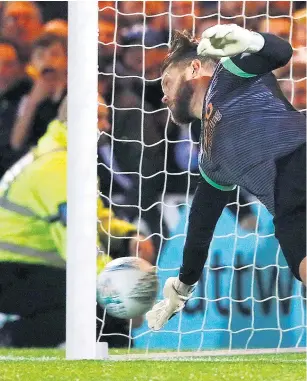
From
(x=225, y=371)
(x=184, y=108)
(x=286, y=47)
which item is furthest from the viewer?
(x=184, y=108)

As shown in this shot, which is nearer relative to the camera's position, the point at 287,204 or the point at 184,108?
the point at 287,204

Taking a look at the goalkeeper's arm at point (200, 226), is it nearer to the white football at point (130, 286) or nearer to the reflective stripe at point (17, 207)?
the white football at point (130, 286)

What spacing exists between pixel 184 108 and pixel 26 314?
1.97m

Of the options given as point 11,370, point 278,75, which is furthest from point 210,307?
point 11,370

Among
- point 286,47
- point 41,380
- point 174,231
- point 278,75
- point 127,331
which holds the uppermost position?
point 286,47

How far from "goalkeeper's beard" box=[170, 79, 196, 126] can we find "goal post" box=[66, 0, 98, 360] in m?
0.38

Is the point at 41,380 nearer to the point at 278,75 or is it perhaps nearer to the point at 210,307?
the point at 210,307

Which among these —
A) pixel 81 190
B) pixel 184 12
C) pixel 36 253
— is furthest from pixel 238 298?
pixel 81 190

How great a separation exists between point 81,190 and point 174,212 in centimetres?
184

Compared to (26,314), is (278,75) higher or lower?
higher

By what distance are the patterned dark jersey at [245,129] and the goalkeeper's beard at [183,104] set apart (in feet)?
1.25

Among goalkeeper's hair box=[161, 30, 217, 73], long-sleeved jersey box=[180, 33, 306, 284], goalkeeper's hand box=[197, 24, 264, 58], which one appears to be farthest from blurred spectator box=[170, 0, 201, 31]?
goalkeeper's hand box=[197, 24, 264, 58]

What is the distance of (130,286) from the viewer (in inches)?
134

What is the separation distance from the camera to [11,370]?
11.3 ft
